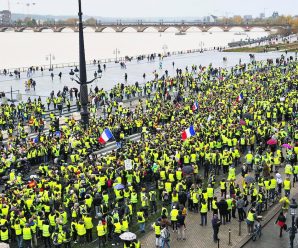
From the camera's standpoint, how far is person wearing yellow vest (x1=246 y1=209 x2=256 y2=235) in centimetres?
1582

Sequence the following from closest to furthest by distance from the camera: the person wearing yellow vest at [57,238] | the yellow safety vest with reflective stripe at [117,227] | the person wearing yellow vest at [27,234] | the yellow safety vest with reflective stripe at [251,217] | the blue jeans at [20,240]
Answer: the person wearing yellow vest at [57,238]
the person wearing yellow vest at [27,234]
the yellow safety vest with reflective stripe at [117,227]
the blue jeans at [20,240]
the yellow safety vest with reflective stripe at [251,217]

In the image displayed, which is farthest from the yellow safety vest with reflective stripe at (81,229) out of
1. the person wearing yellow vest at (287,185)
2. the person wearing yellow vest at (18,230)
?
the person wearing yellow vest at (287,185)

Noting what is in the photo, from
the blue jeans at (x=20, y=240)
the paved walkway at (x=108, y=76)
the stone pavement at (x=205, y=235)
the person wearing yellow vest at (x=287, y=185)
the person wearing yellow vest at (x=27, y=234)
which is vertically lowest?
the stone pavement at (x=205, y=235)

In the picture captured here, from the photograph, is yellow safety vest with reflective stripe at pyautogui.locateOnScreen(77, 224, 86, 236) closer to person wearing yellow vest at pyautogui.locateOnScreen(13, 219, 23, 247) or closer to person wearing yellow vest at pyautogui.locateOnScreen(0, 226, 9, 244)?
person wearing yellow vest at pyautogui.locateOnScreen(13, 219, 23, 247)

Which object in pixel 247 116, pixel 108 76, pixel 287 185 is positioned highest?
pixel 247 116

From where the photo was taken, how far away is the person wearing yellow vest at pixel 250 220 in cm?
1582

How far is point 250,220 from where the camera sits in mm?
15914

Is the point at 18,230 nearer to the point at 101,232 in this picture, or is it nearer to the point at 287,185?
the point at 101,232

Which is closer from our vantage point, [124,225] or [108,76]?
[124,225]

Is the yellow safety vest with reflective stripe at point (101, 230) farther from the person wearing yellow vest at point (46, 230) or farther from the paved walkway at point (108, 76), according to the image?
the paved walkway at point (108, 76)

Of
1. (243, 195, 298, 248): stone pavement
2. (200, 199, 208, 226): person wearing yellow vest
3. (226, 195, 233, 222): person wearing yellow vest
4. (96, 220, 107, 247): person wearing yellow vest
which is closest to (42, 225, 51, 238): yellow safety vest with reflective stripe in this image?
(96, 220, 107, 247): person wearing yellow vest

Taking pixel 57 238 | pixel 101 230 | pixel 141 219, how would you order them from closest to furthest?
pixel 57 238, pixel 101 230, pixel 141 219

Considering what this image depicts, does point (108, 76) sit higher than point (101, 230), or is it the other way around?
point (108, 76)

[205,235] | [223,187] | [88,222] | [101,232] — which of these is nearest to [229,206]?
[205,235]
